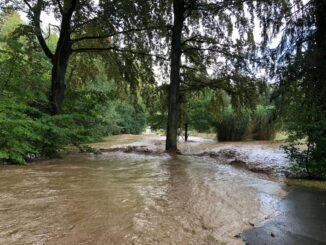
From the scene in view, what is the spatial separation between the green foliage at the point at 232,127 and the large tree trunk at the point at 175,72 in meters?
4.39

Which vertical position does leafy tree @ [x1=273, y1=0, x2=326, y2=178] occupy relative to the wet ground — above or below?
above

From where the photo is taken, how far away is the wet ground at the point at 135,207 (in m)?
3.03

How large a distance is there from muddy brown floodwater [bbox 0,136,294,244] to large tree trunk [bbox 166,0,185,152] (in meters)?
5.53

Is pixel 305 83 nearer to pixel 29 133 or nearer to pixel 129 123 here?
pixel 29 133

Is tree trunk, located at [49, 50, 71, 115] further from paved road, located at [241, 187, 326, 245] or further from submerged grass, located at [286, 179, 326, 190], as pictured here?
paved road, located at [241, 187, 326, 245]

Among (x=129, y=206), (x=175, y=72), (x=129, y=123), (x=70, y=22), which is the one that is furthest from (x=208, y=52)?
(x=129, y=123)

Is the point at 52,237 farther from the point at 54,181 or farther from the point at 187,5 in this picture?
the point at 187,5

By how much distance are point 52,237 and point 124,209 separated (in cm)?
101

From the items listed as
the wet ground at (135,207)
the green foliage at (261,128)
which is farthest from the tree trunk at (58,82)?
the green foliage at (261,128)

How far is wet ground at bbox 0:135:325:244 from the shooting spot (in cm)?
303

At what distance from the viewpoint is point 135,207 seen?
12.6 feet

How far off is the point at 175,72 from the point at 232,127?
567 cm

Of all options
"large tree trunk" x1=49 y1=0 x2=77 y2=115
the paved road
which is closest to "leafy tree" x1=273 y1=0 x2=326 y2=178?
the paved road

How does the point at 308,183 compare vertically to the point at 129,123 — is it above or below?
below
